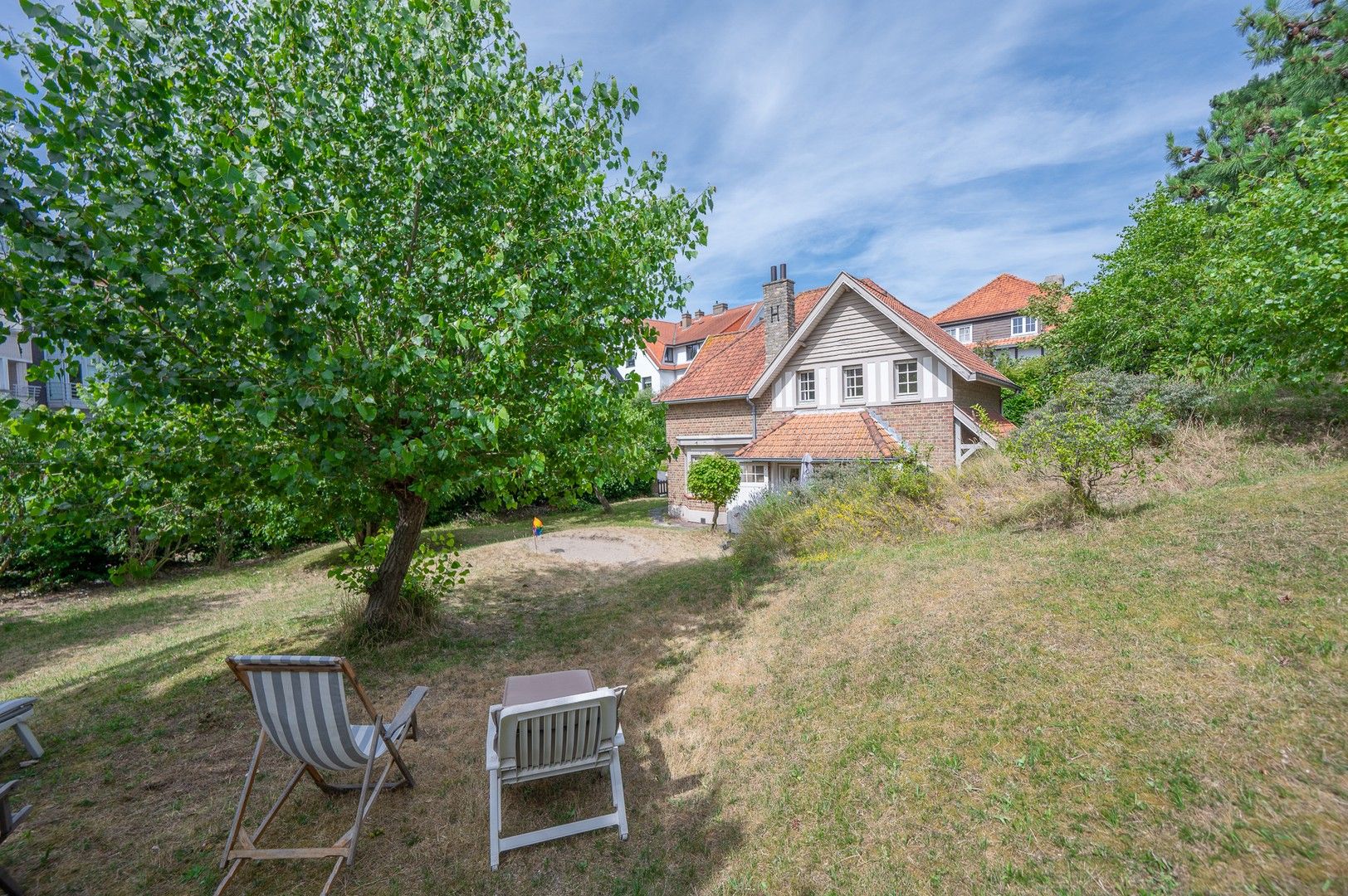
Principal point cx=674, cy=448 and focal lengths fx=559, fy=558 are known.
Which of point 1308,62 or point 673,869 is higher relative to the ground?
point 1308,62

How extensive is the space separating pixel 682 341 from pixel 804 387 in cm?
2835

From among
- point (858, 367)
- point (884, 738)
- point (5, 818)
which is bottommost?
point (884, 738)

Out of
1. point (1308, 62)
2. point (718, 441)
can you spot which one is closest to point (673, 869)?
point (718, 441)

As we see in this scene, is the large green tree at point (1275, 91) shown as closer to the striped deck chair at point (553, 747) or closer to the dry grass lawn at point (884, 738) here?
the dry grass lawn at point (884, 738)

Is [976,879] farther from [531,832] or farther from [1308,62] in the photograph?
[1308,62]

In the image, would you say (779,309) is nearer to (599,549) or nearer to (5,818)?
(599,549)

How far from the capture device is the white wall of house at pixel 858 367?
15930 mm

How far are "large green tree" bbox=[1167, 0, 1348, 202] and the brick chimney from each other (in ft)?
36.5

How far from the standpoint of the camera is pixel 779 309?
19.5 metres

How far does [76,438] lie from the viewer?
4887 mm

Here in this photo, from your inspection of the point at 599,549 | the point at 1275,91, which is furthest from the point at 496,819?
the point at 1275,91

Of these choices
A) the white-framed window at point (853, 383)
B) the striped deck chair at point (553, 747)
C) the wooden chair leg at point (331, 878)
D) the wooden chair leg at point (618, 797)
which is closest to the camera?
the wooden chair leg at point (331, 878)

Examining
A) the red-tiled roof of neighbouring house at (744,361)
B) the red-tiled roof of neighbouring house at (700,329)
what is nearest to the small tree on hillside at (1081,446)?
the red-tiled roof of neighbouring house at (744,361)

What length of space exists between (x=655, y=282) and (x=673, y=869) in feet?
20.7
